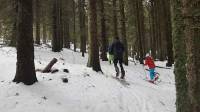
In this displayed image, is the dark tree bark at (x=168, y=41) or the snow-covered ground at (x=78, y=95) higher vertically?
the dark tree bark at (x=168, y=41)

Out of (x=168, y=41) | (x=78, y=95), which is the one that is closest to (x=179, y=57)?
(x=78, y=95)

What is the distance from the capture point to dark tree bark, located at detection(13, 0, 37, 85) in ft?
37.5

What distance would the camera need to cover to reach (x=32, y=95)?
1081 centimetres

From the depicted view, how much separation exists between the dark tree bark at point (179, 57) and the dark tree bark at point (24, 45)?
16.9 feet

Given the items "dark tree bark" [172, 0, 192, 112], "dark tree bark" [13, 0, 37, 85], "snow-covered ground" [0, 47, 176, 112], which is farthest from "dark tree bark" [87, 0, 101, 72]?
"dark tree bark" [172, 0, 192, 112]

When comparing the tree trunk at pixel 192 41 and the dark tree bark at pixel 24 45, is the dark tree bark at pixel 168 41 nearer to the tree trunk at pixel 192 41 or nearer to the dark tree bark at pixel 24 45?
the dark tree bark at pixel 24 45

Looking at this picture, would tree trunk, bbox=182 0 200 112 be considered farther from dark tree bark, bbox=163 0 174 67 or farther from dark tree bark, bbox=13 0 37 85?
dark tree bark, bbox=163 0 174 67

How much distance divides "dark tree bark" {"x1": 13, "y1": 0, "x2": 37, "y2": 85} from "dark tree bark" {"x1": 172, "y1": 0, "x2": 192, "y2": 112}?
5.14 meters

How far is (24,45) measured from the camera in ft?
37.6

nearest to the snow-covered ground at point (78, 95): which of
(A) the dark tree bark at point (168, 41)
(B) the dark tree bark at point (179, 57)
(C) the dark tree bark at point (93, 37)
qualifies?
(C) the dark tree bark at point (93, 37)

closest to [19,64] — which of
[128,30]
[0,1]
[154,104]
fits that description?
[154,104]

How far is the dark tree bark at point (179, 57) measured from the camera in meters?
8.10

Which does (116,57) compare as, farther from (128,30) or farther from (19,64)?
(128,30)

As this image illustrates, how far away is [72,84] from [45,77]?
39.7 inches
